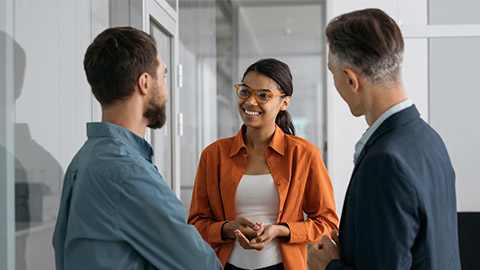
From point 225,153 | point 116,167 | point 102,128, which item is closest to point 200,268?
point 116,167

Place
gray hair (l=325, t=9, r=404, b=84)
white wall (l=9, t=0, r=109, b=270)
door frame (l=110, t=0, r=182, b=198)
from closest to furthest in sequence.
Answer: gray hair (l=325, t=9, r=404, b=84), white wall (l=9, t=0, r=109, b=270), door frame (l=110, t=0, r=182, b=198)

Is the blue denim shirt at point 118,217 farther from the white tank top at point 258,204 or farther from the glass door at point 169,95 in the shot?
the glass door at point 169,95

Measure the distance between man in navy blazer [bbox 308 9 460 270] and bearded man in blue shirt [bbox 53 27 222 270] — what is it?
1.45ft

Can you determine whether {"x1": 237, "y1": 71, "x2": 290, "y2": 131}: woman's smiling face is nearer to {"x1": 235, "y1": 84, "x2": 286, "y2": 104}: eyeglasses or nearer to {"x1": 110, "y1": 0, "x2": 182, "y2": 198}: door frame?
{"x1": 235, "y1": 84, "x2": 286, "y2": 104}: eyeglasses

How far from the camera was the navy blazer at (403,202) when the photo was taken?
110cm

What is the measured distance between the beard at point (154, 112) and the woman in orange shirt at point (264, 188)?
643mm

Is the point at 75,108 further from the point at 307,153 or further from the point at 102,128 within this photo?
the point at 307,153

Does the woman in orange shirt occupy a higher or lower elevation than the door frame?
lower

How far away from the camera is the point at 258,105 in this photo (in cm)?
205

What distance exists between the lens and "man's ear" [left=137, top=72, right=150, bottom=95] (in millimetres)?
1339

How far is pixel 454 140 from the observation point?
3.32 metres

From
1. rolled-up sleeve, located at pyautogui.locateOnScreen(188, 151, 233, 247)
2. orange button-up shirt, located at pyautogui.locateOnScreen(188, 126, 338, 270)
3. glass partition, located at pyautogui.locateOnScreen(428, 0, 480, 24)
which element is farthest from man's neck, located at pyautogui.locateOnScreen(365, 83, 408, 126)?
glass partition, located at pyautogui.locateOnScreen(428, 0, 480, 24)

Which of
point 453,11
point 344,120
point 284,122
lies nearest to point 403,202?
point 284,122

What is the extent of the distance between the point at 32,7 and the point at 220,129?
4251 mm
